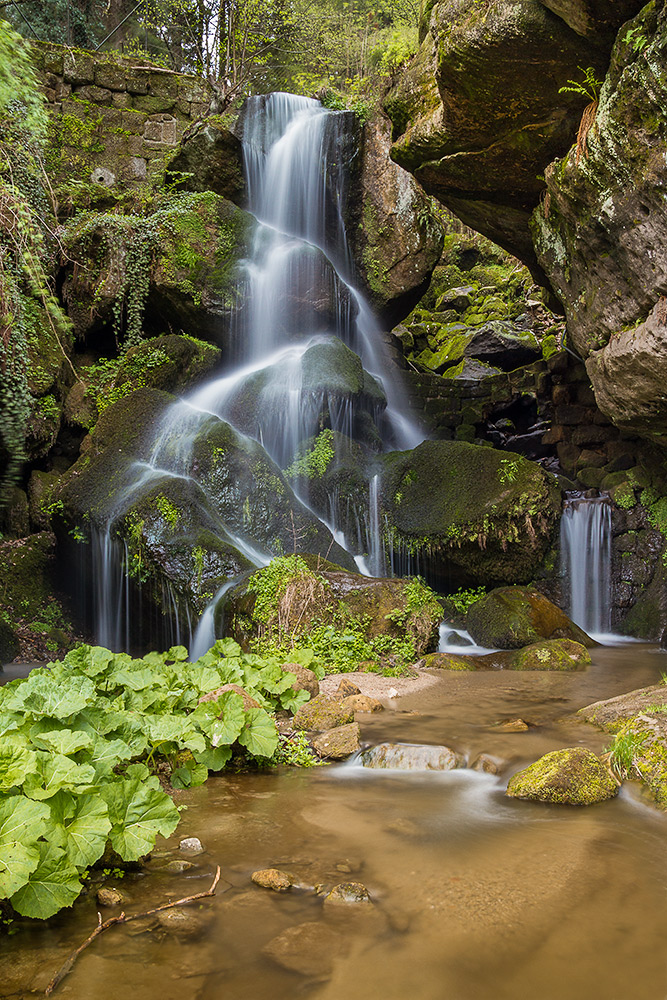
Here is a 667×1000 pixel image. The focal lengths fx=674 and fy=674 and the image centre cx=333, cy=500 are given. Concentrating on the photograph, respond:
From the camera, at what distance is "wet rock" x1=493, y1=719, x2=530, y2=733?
189 inches

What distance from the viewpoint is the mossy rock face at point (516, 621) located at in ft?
29.2

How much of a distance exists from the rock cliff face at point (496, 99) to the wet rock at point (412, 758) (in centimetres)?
689

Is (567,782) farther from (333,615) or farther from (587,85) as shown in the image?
(587,85)

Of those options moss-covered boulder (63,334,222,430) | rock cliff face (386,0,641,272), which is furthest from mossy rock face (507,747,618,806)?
moss-covered boulder (63,334,222,430)

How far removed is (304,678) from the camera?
5.54 m

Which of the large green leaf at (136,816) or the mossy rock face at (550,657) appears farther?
the mossy rock face at (550,657)

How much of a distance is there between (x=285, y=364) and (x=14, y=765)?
443 inches

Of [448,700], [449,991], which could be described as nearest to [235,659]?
[448,700]

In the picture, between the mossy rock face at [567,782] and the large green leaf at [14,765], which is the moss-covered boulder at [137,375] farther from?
the large green leaf at [14,765]

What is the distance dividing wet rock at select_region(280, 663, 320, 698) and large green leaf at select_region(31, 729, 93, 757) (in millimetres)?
2760

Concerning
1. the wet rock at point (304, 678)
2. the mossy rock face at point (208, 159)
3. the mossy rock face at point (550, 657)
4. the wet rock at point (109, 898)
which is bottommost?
the mossy rock face at point (550, 657)

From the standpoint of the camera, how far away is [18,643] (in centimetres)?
920

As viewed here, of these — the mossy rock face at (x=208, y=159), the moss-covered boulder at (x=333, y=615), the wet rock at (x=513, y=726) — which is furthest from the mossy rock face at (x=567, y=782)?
the mossy rock face at (x=208, y=159)

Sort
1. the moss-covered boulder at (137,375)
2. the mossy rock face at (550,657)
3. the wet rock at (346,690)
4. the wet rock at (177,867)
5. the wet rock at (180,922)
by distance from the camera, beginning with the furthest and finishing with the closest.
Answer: the moss-covered boulder at (137,375) → the mossy rock face at (550,657) → the wet rock at (346,690) → the wet rock at (177,867) → the wet rock at (180,922)
